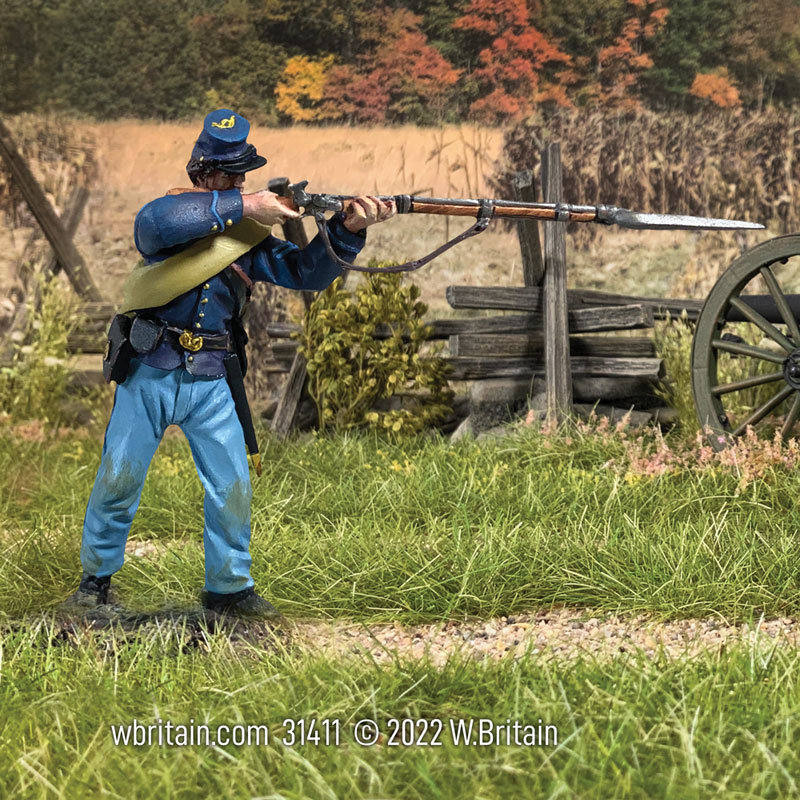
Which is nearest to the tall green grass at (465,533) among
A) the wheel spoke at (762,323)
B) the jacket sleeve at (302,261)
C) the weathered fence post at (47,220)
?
the wheel spoke at (762,323)

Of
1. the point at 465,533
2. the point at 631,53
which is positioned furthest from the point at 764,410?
the point at 631,53

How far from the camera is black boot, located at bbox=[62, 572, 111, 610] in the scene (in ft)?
12.2

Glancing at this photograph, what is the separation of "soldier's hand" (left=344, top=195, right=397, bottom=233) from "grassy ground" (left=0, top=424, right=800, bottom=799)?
4.69 feet

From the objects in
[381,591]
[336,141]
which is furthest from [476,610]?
[336,141]

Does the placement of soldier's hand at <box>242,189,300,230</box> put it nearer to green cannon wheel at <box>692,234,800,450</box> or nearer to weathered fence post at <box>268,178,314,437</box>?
green cannon wheel at <box>692,234,800,450</box>

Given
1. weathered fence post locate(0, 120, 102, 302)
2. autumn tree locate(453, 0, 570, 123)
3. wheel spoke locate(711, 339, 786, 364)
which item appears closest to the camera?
wheel spoke locate(711, 339, 786, 364)

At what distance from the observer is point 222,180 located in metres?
3.55

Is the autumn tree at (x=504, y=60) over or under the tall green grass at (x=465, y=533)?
over

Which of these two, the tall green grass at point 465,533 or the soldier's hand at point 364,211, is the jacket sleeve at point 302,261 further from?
the tall green grass at point 465,533

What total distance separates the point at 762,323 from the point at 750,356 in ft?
0.65

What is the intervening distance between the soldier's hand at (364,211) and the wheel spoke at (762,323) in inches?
109

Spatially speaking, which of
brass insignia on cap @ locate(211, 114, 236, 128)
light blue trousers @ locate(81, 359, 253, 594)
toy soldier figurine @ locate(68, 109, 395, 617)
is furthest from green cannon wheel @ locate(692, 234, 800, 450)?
brass insignia on cap @ locate(211, 114, 236, 128)

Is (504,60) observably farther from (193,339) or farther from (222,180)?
(193,339)

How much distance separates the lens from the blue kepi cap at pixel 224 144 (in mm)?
3461
